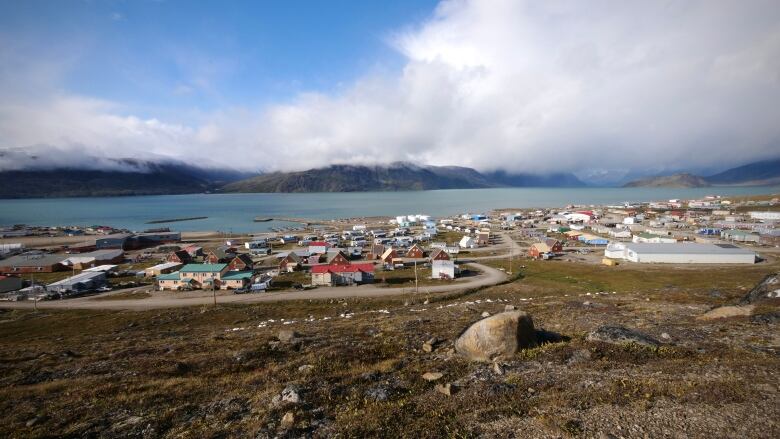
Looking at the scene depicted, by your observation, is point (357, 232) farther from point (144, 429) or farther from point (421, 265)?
point (144, 429)

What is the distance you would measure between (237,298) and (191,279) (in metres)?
11.3

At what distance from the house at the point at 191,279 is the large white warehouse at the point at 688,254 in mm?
69171

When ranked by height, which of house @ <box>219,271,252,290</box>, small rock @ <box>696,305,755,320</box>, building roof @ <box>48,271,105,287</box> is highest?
small rock @ <box>696,305,755,320</box>

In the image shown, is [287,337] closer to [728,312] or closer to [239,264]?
[728,312]

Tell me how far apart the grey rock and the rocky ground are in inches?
3.3

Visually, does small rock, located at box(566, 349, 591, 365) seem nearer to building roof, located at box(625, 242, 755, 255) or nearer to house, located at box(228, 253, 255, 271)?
house, located at box(228, 253, 255, 271)

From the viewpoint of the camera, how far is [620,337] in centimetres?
1588

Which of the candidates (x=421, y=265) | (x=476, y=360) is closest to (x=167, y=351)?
(x=476, y=360)

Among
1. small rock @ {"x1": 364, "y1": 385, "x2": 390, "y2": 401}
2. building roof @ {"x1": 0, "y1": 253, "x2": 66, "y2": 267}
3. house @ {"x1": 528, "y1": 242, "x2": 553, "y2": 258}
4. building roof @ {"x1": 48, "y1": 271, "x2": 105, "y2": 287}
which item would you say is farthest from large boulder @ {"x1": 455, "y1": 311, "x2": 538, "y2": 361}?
building roof @ {"x1": 0, "y1": 253, "x2": 66, "y2": 267}

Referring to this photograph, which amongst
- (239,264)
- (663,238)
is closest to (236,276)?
(239,264)

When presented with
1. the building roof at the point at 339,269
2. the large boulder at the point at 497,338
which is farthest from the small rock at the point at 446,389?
the building roof at the point at 339,269

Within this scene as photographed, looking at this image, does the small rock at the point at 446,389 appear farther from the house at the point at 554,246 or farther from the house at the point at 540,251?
the house at the point at 554,246

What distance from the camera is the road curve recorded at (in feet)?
136

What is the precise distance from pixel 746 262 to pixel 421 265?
5427 centimetres
